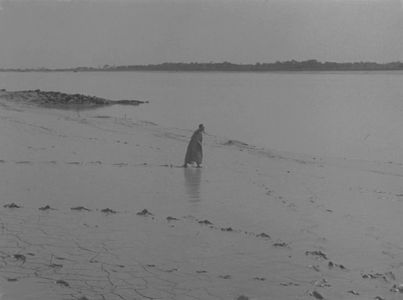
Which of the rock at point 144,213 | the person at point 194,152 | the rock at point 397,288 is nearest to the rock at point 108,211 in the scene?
the rock at point 144,213

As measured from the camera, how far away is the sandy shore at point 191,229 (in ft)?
25.4

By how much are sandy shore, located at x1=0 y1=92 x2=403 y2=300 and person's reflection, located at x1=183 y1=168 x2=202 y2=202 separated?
3 centimetres

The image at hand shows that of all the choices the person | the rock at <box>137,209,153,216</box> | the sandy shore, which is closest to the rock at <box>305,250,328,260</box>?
the sandy shore

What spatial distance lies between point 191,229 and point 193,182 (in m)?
5.57

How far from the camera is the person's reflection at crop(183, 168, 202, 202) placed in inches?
555

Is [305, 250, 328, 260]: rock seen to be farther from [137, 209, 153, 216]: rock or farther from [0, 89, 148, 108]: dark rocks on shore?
[0, 89, 148, 108]: dark rocks on shore

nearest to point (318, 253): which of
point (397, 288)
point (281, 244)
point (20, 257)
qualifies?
point (281, 244)

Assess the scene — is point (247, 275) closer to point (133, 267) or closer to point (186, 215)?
point (133, 267)

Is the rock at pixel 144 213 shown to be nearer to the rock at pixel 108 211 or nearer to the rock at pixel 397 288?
the rock at pixel 108 211

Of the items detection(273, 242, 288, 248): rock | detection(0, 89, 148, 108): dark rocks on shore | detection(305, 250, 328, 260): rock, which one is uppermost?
detection(305, 250, 328, 260): rock

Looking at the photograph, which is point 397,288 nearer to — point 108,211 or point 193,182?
point 108,211

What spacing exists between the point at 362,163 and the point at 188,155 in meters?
8.79

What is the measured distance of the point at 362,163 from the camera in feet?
79.7

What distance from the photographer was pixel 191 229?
1064cm
